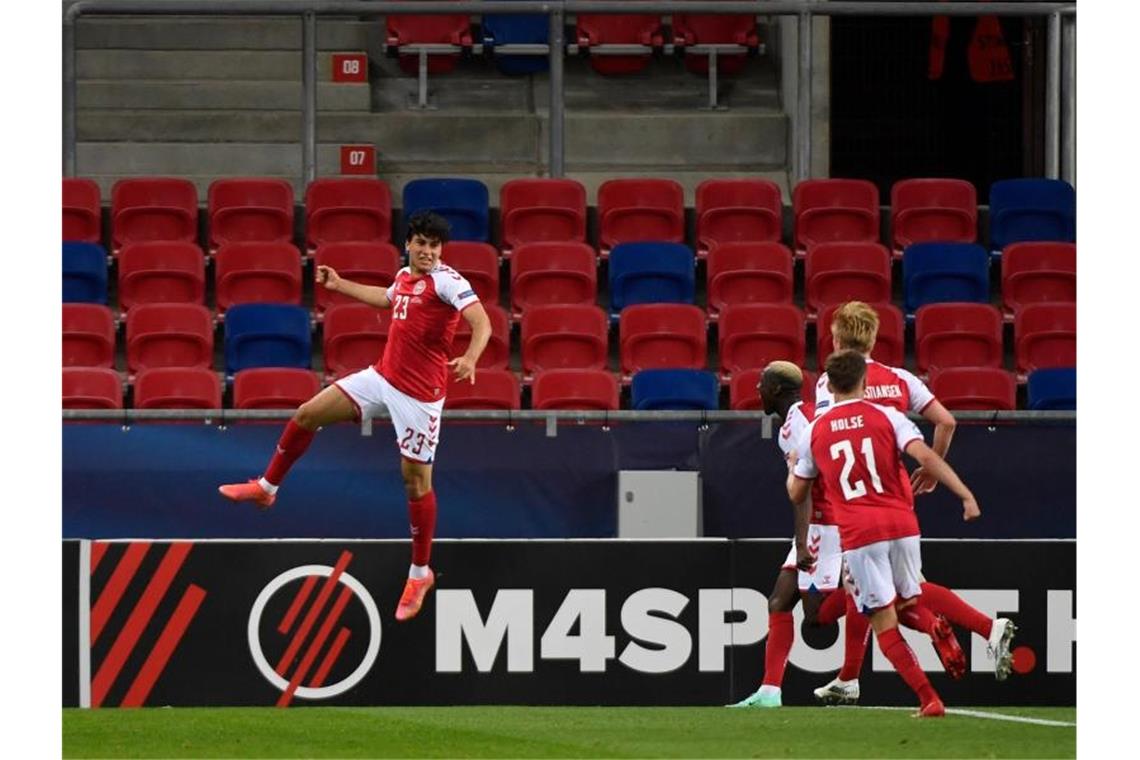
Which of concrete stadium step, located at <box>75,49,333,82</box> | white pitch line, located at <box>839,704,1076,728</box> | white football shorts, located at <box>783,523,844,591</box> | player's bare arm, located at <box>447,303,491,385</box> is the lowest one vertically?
white pitch line, located at <box>839,704,1076,728</box>

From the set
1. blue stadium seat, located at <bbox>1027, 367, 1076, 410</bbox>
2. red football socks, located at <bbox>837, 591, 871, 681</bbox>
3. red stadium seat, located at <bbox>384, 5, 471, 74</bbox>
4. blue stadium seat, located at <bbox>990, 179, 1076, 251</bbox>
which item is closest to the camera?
red football socks, located at <bbox>837, 591, 871, 681</bbox>

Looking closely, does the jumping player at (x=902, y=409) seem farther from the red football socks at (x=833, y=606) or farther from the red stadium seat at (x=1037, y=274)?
the red stadium seat at (x=1037, y=274)

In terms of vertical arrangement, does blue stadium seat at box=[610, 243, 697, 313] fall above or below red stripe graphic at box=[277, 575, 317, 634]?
above

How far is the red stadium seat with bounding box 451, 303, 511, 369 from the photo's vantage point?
13.6 meters

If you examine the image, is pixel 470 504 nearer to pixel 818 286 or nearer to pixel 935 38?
pixel 818 286

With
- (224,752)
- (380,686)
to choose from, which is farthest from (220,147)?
(224,752)

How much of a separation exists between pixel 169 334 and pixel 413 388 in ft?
Result: 14.4

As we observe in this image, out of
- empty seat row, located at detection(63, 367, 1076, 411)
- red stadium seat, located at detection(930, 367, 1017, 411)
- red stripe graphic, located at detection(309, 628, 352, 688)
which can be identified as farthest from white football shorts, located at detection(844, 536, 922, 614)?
red stadium seat, located at detection(930, 367, 1017, 411)

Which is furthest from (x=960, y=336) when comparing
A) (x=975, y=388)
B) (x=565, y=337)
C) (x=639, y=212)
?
(x=565, y=337)

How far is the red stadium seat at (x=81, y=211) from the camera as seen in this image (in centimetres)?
1479

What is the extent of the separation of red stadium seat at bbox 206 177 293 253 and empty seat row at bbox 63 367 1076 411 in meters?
1.93

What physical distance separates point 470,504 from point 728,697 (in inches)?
102

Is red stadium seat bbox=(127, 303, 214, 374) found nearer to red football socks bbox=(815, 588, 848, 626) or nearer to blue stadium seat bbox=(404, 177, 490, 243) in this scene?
blue stadium seat bbox=(404, 177, 490, 243)

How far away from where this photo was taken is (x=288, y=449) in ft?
31.9
